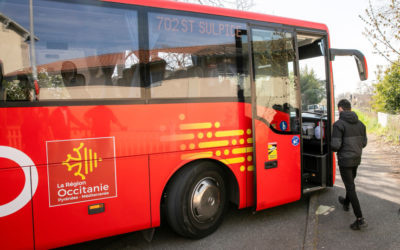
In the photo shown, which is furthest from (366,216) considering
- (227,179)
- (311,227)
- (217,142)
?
(217,142)

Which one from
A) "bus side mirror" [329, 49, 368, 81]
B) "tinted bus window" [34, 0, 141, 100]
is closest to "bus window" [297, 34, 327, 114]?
"bus side mirror" [329, 49, 368, 81]

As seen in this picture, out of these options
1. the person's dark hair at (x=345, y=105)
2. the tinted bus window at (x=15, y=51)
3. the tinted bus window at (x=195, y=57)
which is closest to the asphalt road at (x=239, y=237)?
the person's dark hair at (x=345, y=105)

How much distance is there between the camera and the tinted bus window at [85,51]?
120 inches

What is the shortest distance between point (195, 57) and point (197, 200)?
1.94 m

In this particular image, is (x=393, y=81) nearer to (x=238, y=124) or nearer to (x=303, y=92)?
(x=303, y=92)

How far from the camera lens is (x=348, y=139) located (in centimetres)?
427

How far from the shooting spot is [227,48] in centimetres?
416

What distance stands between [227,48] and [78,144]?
2.38 meters

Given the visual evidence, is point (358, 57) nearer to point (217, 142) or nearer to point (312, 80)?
point (312, 80)

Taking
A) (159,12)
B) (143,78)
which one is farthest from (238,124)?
(159,12)

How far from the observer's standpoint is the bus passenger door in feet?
14.1

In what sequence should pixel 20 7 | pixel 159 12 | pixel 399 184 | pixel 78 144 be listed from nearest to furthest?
pixel 20 7 < pixel 78 144 < pixel 159 12 < pixel 399 184

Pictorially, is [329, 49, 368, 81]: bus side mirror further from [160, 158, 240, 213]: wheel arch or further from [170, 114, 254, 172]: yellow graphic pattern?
[160, 158, 240, 213]: wheel arch

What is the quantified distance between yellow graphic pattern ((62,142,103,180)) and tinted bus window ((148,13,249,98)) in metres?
1.01
